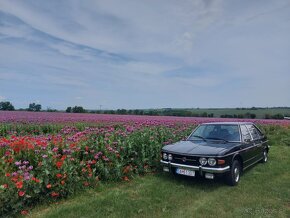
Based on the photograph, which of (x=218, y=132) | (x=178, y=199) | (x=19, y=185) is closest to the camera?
(x=19, y=185)

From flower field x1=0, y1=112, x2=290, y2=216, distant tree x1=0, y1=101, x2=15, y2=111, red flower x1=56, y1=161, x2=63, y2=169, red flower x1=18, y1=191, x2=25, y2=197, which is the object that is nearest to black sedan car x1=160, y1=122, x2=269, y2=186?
flower field x1=0, y1=112, x2=290, y2=216

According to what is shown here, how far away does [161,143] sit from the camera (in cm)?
895

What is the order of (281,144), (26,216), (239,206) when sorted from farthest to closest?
1. (281,144)
2. (239,206)
3. (26,216)

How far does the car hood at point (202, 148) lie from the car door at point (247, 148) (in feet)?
1.83

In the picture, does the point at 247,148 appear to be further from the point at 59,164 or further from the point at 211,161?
the point at 59,164

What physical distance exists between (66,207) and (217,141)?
173 inches

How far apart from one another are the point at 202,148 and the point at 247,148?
177 centimetres

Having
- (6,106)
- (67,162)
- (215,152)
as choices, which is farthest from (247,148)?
(6,106)

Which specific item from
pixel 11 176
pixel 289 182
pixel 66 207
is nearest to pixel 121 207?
pixel 66 207

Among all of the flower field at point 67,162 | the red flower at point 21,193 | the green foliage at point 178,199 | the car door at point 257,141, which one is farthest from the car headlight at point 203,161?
the red flower at point 21,193

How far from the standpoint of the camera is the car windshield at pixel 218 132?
7.83 metres

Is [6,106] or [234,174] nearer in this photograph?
[234,174]

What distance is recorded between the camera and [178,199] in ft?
Result: 19.2

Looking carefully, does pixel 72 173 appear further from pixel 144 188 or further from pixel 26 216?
pixel 144 188
